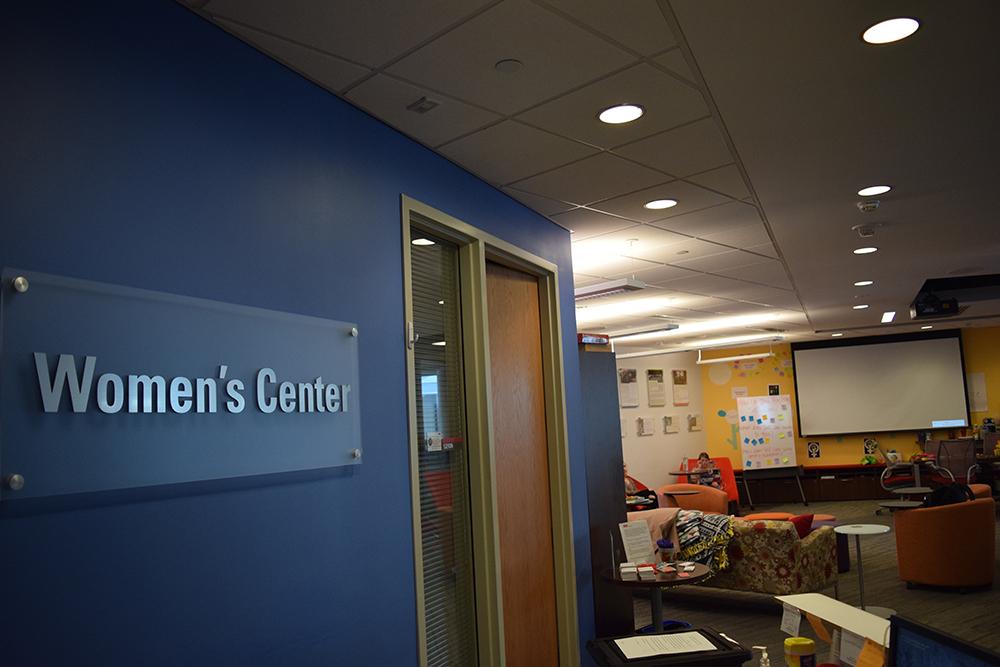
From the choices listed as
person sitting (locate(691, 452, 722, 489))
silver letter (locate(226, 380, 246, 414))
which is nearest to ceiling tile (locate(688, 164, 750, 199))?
silver letter (locate(226, 380, 246, 414))

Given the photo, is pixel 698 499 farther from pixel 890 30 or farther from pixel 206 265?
pixel 206 265

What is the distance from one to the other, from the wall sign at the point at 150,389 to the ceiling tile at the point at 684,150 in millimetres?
1823

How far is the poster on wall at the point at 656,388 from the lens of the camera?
44.4ft

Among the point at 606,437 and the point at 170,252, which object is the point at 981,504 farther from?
the point at 170,252

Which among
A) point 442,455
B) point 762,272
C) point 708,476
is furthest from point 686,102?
point 708,476

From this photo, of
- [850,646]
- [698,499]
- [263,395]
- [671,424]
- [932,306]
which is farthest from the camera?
[671,424]

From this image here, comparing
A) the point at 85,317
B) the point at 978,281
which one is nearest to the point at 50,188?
the point at 85,317

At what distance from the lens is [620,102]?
297cm

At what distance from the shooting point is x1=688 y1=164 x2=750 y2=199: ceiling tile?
3898 millimetres

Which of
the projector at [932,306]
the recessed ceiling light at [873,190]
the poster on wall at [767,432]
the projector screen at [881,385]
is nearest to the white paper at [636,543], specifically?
the recessed ceiling light at [873,190]

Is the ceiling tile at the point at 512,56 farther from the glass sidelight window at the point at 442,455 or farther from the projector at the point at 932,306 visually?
the projector at the point at 932,306

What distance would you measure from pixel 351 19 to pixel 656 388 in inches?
476

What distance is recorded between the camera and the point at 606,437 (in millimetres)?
5141

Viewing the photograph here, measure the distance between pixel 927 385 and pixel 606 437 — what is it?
1076 centimetres
